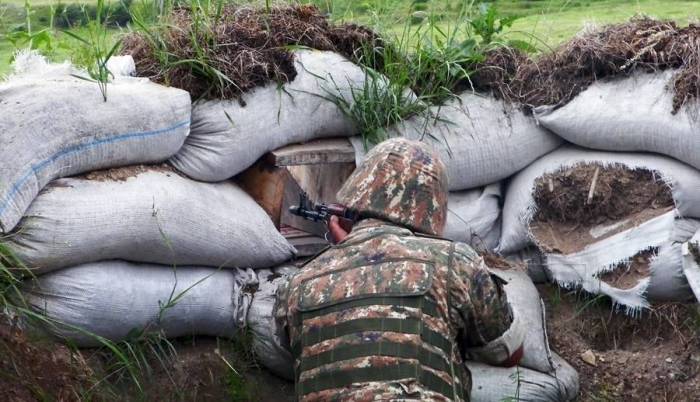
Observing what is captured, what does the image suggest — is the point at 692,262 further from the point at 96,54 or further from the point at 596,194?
the point at 96,54

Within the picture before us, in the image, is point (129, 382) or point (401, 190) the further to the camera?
point (129, 382)

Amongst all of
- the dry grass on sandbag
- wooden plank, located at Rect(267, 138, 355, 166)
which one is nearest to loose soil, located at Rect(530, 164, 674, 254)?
the dry grass on sandbag

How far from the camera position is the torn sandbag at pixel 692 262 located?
3957 millimetres

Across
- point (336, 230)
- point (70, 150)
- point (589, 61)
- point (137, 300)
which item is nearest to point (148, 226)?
point (137, 300)

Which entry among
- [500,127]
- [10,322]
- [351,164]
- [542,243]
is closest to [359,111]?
[351,164]

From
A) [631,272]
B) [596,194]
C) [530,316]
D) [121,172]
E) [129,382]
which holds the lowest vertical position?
[129,382]

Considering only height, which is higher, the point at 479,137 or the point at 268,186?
the point at 479,137

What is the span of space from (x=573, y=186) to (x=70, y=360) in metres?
2.06

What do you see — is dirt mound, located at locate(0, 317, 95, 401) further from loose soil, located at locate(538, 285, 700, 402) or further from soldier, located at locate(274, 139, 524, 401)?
loose soil, located at locate(538, 285, 700, 402)

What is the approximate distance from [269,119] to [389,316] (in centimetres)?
129

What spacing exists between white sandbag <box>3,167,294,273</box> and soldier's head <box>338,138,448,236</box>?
656 mm

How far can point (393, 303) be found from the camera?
2.92 meters

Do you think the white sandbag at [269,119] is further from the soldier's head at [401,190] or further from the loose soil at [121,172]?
the soldier's head at [401,190]

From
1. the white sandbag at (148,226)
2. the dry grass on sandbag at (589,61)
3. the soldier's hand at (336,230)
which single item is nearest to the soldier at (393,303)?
the soldier's hand at (336,230)
